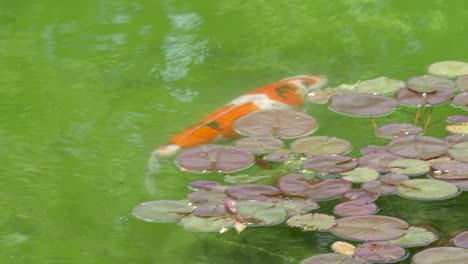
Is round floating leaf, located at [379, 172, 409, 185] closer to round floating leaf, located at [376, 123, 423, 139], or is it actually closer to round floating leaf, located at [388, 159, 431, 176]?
round floating leaf, located at [388, 159, 431, 176]

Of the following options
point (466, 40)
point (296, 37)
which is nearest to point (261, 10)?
point (296, 37)

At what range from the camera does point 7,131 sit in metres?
2.52

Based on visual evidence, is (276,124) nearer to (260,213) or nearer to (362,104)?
(362,104)

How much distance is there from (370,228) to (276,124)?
54 centimetres

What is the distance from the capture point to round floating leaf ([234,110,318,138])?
2.37 meters

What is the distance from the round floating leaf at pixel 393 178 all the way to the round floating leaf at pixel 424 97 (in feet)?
1.31

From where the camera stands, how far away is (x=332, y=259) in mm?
1831

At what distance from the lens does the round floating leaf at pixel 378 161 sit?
216 cm

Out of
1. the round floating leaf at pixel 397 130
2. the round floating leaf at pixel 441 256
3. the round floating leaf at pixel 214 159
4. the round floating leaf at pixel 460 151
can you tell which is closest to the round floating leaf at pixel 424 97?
the round floating leaf at pixel 397 130

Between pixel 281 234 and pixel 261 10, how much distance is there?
1415 mm

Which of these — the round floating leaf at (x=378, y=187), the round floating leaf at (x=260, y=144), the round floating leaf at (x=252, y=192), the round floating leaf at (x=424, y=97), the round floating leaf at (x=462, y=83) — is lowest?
the round floating leaf at (x=252, y=192)

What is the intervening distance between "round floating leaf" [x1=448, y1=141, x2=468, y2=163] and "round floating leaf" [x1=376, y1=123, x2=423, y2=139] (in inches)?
4.6

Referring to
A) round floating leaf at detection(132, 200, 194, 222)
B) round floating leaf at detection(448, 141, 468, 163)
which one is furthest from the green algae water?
round floating leaf at detection(448, 141, 468, 163)

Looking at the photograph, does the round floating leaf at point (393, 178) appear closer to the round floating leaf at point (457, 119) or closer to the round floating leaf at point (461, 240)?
the round floating leaf at point (461, 240)
